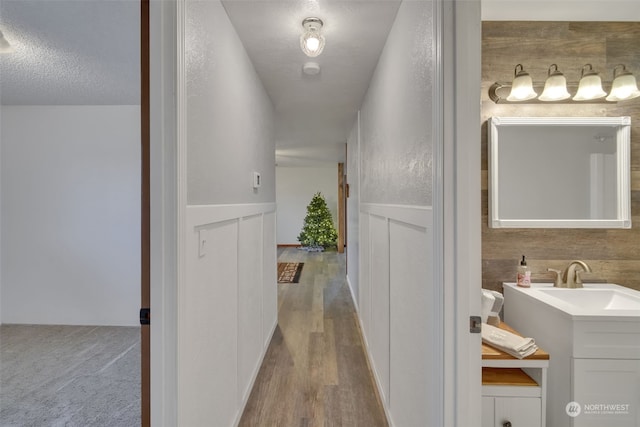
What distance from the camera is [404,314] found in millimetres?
1422

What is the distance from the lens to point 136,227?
126 inches

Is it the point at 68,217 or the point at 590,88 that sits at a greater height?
the point at 590,88

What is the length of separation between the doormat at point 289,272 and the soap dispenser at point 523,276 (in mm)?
3549

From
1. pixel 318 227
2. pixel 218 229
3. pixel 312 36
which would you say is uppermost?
pixel 312 36

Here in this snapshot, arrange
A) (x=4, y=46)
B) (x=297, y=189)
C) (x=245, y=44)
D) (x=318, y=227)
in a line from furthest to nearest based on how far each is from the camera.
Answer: (x=297, y=189)
(x=318, y=227)
(x=4, y=46)
(x=245, y=44)

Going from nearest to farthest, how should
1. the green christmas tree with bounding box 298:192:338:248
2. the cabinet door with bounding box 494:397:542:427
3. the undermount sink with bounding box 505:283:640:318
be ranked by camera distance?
1. the cabinet door with bounding box 494:397:542:427
2. the undermount sink with bounding box 505:283:640:318
3. the green christmas tree with bounding box 298:192:338:248

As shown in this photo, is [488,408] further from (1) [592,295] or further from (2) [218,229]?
(2) [218,229]

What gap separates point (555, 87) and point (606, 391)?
57.5 inches

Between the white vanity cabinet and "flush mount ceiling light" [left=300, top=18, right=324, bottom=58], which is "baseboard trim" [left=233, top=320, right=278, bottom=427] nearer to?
the white vanity cabinet

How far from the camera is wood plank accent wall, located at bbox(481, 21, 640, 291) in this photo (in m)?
1.73

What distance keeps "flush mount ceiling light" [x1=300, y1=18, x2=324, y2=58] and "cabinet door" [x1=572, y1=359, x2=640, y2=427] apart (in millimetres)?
1880

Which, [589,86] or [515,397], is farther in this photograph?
[589,86]

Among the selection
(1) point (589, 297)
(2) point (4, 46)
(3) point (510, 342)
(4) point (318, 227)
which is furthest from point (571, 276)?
(4) point (318, 227)

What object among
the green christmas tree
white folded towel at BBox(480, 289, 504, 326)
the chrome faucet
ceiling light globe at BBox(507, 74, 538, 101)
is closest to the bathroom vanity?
white folded towel at BBox(480, 289, 504, 326)
